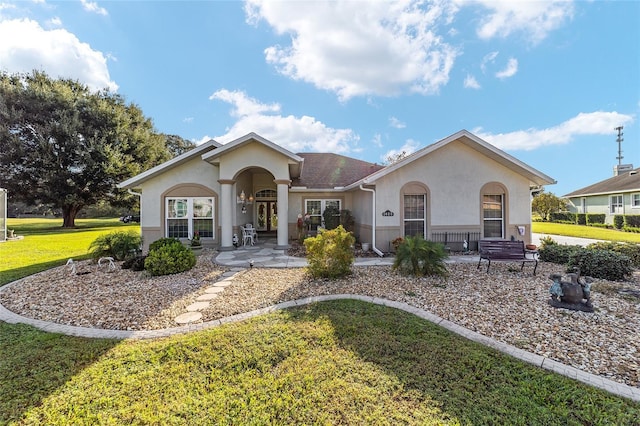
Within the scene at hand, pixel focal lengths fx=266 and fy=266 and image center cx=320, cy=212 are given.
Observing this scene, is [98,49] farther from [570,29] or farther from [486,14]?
[570,29]

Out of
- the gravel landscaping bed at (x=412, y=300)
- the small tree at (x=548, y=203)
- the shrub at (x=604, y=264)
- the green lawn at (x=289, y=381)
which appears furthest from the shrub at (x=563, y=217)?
the green lawn at (x=289, y=381)

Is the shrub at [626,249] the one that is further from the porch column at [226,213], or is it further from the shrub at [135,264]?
the shrub at [135,264]

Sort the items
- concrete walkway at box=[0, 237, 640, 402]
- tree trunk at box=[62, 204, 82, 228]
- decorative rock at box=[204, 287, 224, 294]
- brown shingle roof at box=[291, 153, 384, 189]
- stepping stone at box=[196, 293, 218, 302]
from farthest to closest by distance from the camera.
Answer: tree trunk at box=[62, 204, 82, 228], brown shingle roof at box=[291, 153, 384, 189], decorative rock at box=[204, 287, 224, 294], stepping stone at box=[196, 293, 218, 302], concrete walkway at box=[0, 237, 640, 402]

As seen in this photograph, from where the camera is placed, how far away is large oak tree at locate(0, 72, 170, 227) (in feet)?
77.9

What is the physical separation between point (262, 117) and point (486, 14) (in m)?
13.8

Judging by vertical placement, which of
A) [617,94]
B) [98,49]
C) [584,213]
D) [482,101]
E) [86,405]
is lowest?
[86,405]

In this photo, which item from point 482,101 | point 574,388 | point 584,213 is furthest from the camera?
point 584,213

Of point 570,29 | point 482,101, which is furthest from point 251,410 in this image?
point 482,101

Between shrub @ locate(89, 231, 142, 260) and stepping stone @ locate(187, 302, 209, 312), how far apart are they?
19.9 feet

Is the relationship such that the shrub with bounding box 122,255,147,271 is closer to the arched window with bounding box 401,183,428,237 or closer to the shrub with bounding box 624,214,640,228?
the arched window with bounding box 401,183,428,237

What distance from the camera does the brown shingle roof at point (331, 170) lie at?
55.1 feet

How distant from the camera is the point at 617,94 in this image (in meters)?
13.8

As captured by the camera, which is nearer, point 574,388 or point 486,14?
point 574,388

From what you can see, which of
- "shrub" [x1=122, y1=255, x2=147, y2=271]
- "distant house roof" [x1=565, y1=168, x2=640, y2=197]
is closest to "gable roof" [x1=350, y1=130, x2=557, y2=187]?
"shrub" [x1=122, y1=255, x2=147, y2=271]
